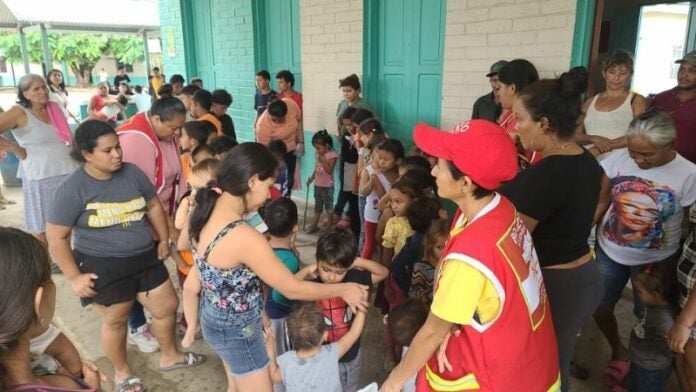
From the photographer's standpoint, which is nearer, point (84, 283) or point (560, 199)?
point (560, 199)

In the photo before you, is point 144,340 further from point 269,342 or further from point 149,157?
point 269,342

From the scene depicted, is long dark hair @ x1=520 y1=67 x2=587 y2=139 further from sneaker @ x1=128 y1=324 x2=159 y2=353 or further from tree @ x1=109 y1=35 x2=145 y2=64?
tree @ x1=109 y1=35 x2=145 y2=64

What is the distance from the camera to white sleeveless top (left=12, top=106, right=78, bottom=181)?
12.9ft

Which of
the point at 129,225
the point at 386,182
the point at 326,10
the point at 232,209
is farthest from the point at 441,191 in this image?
the point at 326,10

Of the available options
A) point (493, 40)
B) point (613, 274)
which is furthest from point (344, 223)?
point (613, 274)

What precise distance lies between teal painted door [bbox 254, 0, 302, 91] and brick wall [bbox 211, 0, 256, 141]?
0.45 feet

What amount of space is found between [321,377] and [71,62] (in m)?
38.3

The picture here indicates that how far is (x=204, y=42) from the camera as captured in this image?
812 cm

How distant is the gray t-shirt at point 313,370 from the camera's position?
1958mm

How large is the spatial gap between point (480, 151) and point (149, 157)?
2.28 meters

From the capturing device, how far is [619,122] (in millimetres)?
3330

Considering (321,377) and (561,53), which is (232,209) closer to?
(321,377)

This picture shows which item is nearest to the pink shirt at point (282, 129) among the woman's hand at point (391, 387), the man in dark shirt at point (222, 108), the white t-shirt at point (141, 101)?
the man in dark shirt at point (222, 108)

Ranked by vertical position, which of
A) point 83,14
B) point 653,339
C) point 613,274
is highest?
point 83,14
